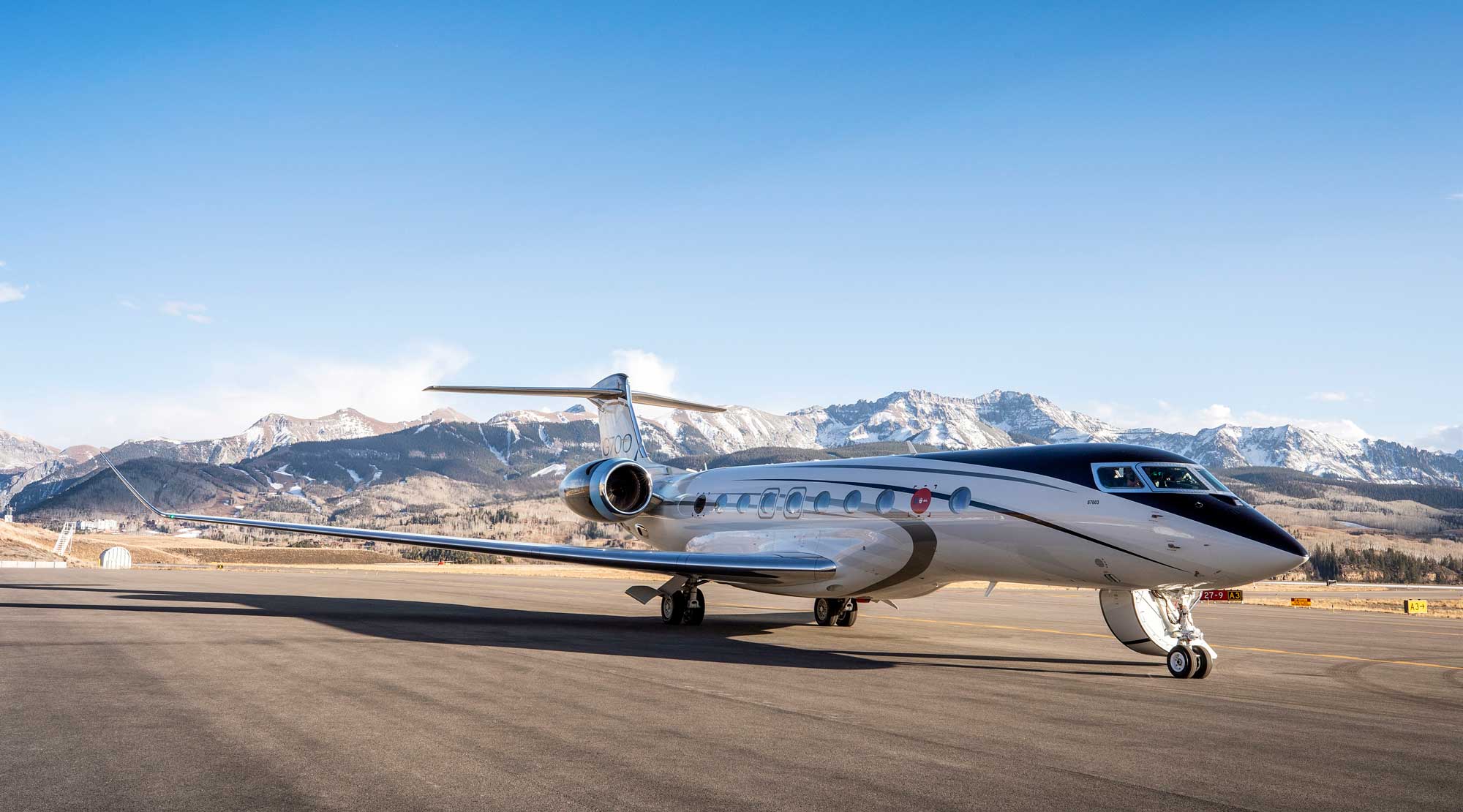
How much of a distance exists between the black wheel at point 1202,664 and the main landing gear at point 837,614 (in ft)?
26.9

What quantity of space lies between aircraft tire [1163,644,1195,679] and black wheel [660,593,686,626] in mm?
9765

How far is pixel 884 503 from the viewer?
1669 centimetres

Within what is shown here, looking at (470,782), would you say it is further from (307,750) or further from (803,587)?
(803,587)

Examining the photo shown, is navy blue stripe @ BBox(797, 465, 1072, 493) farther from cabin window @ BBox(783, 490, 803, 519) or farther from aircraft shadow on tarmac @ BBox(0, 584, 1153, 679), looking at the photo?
aircraft shadow on tarmac @ BBox(0, 584, 1153, 679)

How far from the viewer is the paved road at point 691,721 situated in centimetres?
636

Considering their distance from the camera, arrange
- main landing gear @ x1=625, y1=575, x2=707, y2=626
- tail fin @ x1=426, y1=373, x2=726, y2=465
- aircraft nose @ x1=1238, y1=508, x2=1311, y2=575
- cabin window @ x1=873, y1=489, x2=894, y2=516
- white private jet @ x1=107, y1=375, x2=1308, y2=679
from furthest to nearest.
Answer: tail fin @ x1=426, y1=373, x2=726, y2=465 → main landing gear @ x1=625, y1=575, x2=707, y2=626 → cabin window @ x1=873, y1=489, x2=894, y2=516 → white private jet @ x1=107, y1=375, x2=1308, y2=679 → aircraft nose @ x1=1238, y1=508, x2=1311, y2=575

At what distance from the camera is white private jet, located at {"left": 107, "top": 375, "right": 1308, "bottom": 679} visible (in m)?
12.9

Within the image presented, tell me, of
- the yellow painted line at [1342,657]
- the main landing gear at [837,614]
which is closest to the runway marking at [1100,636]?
the yellow painted line at [1342,657]

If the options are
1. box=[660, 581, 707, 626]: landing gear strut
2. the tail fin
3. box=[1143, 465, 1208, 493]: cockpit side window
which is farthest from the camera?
the tail fin

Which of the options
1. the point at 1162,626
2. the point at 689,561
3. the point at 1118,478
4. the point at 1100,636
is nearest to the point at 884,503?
the point at 689,561

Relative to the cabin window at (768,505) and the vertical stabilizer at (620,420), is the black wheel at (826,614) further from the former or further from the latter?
the vertical stabilizer at (620,420)

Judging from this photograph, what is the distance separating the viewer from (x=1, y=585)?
31.6 meters

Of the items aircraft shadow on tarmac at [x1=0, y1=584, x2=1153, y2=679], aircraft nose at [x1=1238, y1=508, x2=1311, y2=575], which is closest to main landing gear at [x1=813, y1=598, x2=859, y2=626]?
aircraft shadow on tarmac at [x1=0, y1=584, x2=1153, y2=679]

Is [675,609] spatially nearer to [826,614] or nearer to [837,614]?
[826,614]
